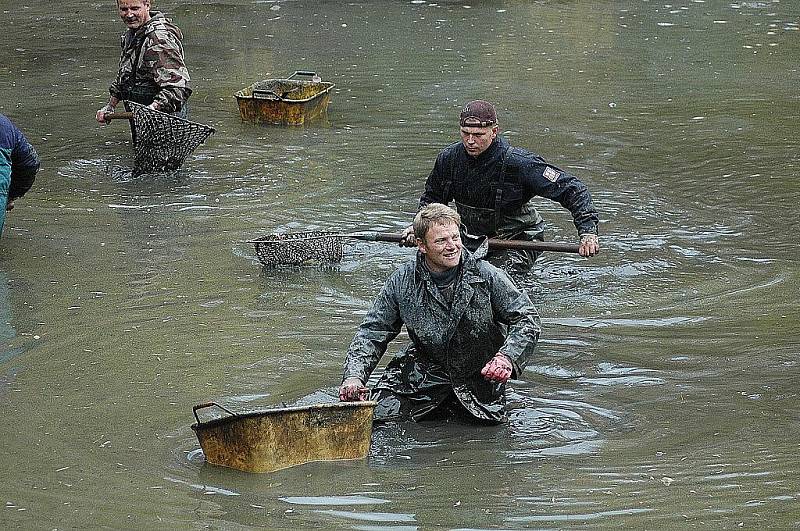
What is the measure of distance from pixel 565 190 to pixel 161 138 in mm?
5057

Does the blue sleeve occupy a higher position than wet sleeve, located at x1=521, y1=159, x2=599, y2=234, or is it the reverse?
wet sleeve, located at x1=521, y1=159, x2=599, y2=234

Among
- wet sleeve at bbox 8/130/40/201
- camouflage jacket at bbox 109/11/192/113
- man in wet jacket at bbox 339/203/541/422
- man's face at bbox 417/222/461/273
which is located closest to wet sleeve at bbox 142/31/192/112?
camouflage jacket at bbox 109/11/192/113

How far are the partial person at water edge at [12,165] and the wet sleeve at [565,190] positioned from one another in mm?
4098

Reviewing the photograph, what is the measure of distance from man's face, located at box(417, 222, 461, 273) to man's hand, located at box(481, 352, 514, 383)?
55 cm

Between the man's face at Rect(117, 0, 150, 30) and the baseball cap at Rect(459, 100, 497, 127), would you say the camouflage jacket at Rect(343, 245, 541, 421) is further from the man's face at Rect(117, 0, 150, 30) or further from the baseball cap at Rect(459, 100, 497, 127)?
the man's face at Rect(117, 0, 150, 30)

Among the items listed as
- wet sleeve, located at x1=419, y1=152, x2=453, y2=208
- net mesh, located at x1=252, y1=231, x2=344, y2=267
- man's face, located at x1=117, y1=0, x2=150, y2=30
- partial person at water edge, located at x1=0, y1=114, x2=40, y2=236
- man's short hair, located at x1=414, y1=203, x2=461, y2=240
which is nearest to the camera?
man's short hair, located at x1=414, y1=203, x2=461, y2=240

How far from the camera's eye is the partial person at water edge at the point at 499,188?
26.1 feet

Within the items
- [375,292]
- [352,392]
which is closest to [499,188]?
[375,292]

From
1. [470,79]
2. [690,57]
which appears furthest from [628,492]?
[690,57]

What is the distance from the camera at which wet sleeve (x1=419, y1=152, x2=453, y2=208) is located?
8.30 meters

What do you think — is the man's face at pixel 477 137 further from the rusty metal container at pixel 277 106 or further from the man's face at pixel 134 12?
the rusty metal container at pixel 277 106

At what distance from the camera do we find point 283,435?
5.61 metres

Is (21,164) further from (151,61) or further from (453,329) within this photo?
(453,329)

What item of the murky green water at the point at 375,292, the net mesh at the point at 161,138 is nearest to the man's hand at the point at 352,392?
the murky green water at the point at 375,292
